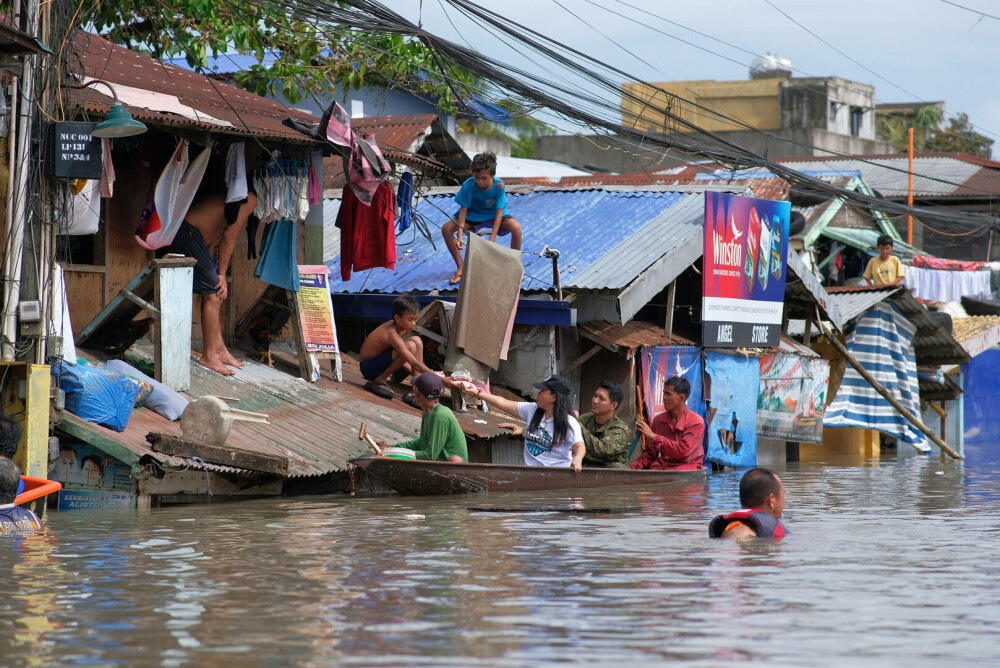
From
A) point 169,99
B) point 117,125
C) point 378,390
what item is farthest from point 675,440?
point 117,125

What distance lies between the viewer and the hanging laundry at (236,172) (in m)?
13.6

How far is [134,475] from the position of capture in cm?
1058

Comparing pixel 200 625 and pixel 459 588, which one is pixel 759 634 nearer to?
pixel 459 588

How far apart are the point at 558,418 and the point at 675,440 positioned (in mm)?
1754

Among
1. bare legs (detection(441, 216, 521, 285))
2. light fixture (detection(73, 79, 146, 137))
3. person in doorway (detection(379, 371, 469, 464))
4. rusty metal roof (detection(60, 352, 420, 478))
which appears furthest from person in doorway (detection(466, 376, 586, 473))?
light fixture (detection(73, 79, 146, 137))

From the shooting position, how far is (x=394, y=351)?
1479cm

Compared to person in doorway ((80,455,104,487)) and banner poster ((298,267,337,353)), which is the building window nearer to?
banner poster ((298,267,337,353))

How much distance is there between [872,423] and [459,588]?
1566cm

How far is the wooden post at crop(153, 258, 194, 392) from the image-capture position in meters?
12.1

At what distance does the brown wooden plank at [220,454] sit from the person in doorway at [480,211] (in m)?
5.39

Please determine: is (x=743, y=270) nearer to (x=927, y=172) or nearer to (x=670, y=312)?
(x=670, y=312)

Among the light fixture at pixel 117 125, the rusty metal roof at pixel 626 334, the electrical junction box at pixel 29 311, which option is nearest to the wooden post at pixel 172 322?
the light fixture at pixel 117 125

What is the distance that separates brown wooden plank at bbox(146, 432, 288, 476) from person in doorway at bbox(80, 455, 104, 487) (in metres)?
0.55

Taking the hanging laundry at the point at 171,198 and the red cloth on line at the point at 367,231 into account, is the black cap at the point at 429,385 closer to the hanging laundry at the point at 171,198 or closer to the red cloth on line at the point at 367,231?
the hanging laundry at the point at 171,198
